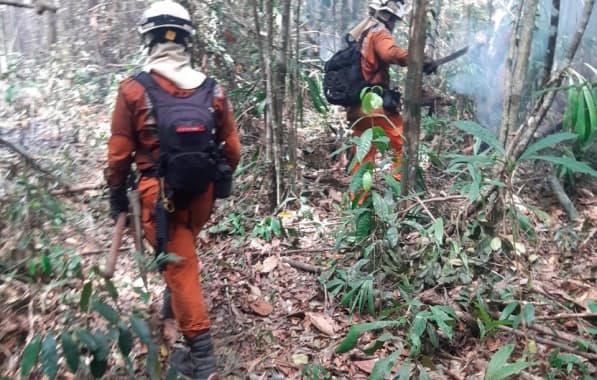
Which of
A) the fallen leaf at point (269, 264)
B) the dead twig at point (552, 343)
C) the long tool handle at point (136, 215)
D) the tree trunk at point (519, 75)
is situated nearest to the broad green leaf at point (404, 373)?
the dead twig at point (552, 343)

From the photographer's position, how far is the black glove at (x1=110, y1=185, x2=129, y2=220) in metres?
3.16

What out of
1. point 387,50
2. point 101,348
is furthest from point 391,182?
point 101,348

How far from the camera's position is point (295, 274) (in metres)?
4.05

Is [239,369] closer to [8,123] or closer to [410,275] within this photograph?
[410,275]

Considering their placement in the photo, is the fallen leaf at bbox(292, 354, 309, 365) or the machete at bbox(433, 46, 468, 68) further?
the machete at bbox(433, 46, 468, 68)

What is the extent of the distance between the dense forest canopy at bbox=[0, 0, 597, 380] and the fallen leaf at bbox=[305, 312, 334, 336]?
0.01 metres

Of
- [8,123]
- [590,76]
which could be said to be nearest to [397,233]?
[590,76]

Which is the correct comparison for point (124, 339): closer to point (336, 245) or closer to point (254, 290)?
point (254, 290)

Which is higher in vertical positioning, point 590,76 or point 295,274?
point 590,76

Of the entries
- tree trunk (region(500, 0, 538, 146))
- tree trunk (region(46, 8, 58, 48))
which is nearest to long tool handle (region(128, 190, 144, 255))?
tree trunk (region(500, 0, 538, 146))

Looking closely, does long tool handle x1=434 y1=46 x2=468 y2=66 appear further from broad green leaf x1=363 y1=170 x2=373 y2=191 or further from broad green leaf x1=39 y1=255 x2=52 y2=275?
broad green leaf x1=39 y1=255 x2=52 y2=275

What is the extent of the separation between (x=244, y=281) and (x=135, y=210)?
120cm

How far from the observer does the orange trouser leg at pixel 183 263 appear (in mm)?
3062

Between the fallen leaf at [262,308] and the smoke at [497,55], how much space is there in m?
3.86
